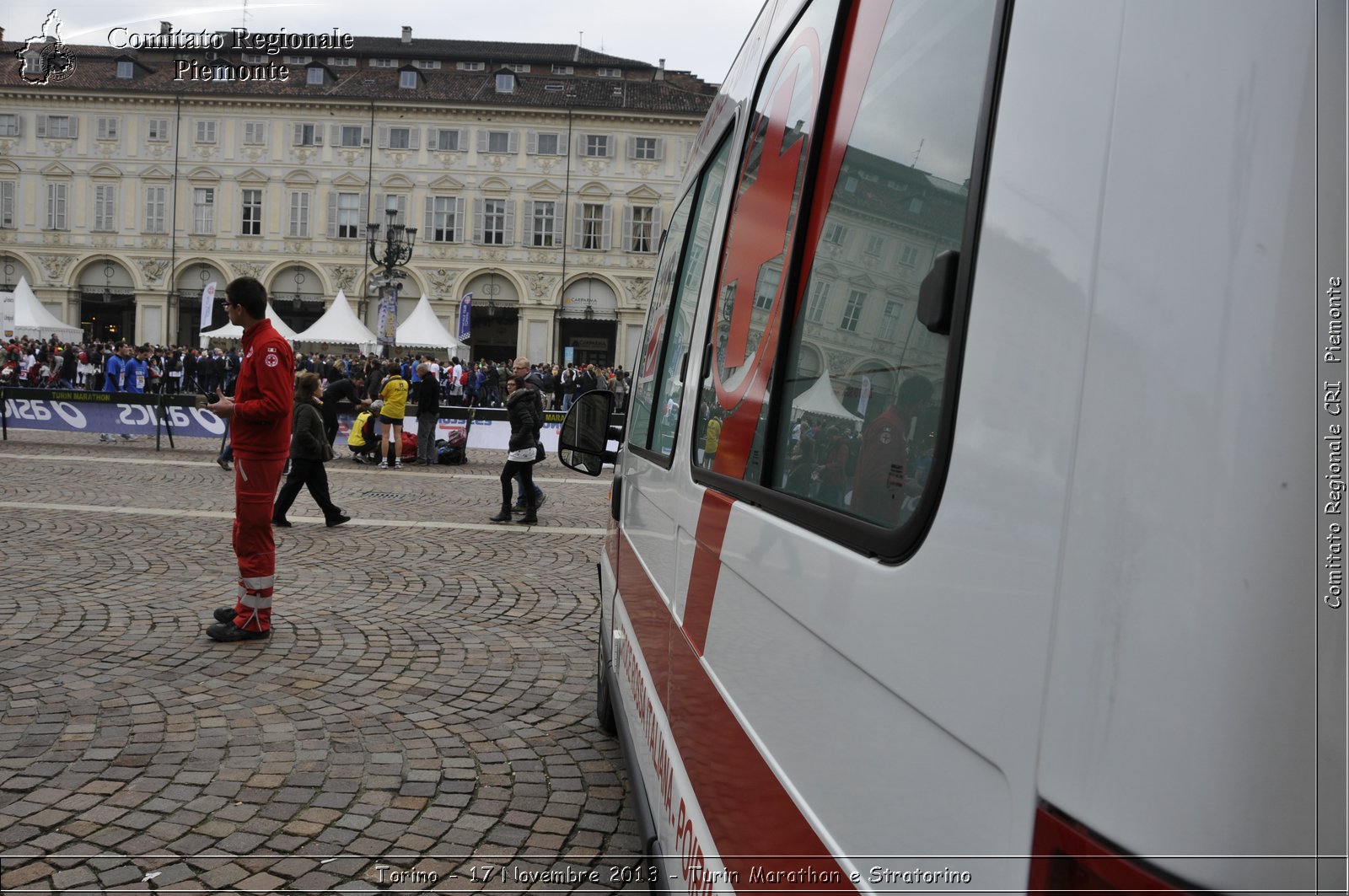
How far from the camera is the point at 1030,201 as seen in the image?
936 millimetres

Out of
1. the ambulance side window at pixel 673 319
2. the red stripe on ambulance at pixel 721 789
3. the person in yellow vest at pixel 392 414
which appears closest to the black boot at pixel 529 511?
the person in yellow vest at pixel 392 414

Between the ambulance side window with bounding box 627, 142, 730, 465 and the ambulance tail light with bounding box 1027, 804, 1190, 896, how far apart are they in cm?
148

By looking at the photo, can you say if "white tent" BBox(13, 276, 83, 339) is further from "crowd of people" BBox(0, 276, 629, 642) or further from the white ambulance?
the white ambulance

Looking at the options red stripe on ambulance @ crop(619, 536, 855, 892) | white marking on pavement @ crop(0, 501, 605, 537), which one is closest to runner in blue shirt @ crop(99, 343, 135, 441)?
white marking on pavement @ crop(0, 501, 605, 537)

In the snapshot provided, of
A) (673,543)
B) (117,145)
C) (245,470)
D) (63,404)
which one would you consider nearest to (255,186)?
(117,145)

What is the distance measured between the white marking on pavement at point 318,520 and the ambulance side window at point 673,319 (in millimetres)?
6296

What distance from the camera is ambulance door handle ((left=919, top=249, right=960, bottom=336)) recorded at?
1.05m

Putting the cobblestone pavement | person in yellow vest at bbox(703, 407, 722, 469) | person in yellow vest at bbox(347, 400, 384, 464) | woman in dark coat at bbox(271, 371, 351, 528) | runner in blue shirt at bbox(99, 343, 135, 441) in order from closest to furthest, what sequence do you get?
1. person in yellow vest at bbox(703, 407, 722, 469)
2. the cobblestone pavement
3. woman in dark coat at bbox(271, 371, 351, 528)
4. person in yellow vest at bbox(347, 400, 384, 464)
5. runner in blue shirt at bbox(99, 343, 135, 441)

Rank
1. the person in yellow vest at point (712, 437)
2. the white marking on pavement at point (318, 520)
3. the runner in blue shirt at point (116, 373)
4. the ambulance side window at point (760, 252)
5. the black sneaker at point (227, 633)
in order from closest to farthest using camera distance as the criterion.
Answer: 1. the ambulance side window at point (760, 252)
2. the person in yellow vest at point (712, 437)
3. the black sneaker at point (227, 633)
4. the white marking on pavement at point (318, 520)
5. the runner in blue shirt at point (116, 373)

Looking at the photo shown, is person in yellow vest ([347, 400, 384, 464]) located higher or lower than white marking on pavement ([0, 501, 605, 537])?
higher

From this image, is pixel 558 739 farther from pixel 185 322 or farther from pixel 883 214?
pixel 185 322

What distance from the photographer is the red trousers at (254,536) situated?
17.5 ft

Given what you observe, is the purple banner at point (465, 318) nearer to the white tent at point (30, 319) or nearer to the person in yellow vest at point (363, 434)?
the white tent at point (30, 319)

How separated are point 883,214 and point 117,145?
181 feet
